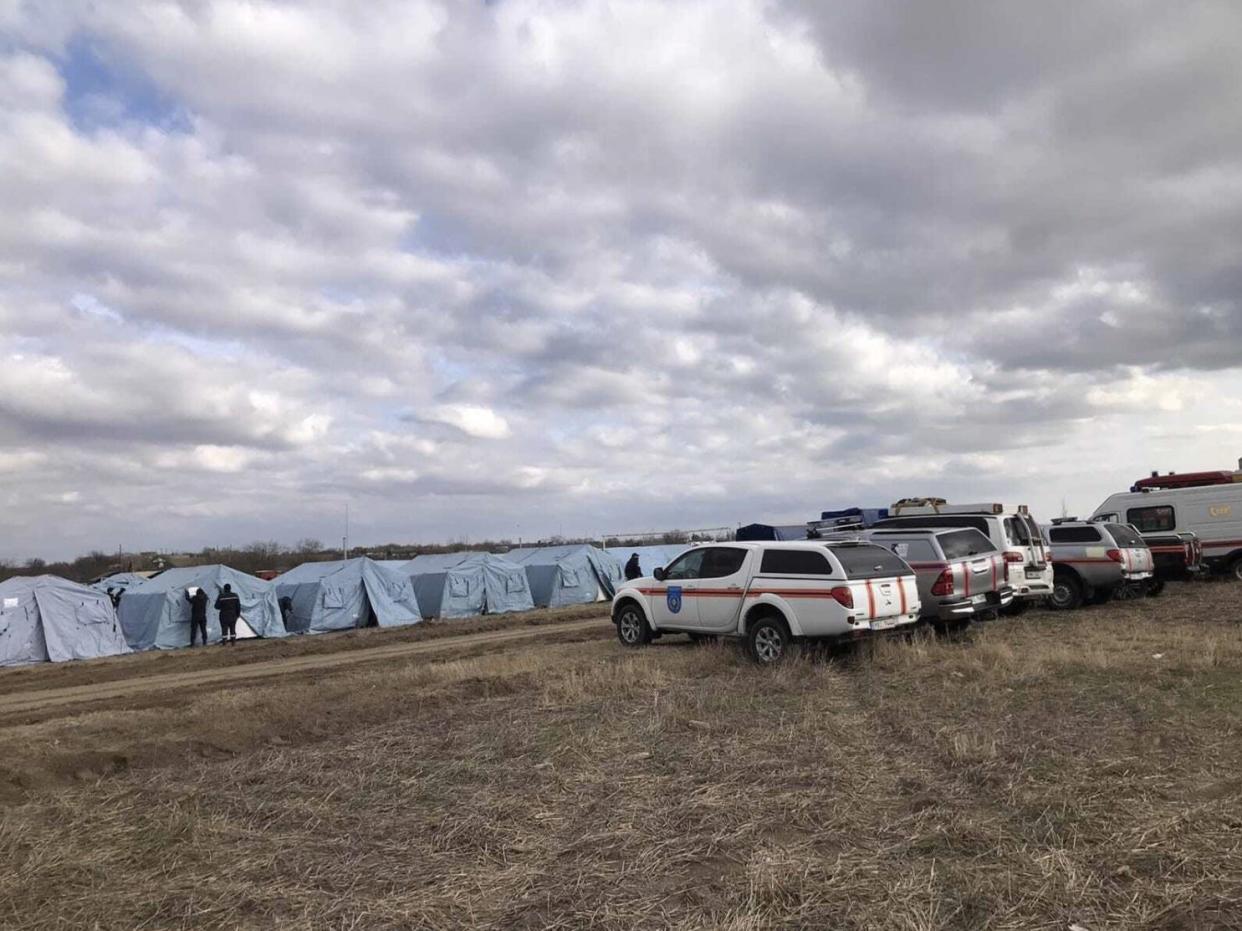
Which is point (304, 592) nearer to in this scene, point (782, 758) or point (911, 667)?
point (911, 667)

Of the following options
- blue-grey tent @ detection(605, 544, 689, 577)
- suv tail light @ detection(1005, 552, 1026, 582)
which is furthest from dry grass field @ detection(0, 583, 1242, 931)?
blue-grey tent @ detection(605, 544, 689, 577)

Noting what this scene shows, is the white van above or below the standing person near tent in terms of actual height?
above

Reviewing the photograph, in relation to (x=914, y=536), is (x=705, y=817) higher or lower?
lower

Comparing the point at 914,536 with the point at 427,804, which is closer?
the point at 427,804

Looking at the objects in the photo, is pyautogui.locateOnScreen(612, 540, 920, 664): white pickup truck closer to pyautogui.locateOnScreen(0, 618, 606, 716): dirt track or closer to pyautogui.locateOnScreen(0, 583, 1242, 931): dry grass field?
pyautogui.locateOnScreen(0, 583, 1242, 931): dry grass field

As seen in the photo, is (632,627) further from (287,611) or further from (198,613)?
(287,611)

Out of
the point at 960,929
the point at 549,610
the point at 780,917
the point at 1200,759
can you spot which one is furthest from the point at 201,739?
the point at 549,610

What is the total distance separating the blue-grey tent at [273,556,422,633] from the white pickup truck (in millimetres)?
19239

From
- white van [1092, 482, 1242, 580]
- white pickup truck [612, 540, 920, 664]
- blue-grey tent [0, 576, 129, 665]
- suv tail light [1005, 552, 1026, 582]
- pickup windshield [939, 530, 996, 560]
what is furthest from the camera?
blue-grey tent [0, 576, 129, 665]

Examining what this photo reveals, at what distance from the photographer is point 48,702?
16.8 metres

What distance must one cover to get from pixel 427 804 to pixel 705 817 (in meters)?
1.88

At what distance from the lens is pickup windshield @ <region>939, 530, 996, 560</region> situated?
16.0 metres

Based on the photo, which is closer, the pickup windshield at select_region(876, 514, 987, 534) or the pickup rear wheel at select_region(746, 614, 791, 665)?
the pickup rear wheel at select_region(746, 614, 791, 665)

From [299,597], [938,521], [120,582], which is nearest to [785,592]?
[938,521]
